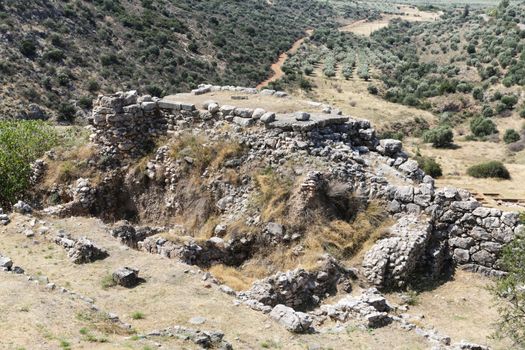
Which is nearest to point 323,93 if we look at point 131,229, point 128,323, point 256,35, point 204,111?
point 256,35

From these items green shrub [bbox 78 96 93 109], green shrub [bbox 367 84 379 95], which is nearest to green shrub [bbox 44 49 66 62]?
green shrub [bbox 78 96 93 109]

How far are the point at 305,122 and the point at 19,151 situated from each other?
921 cm

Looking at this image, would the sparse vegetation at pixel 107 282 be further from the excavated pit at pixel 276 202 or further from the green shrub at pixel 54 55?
the green shrub at pixel 54 55

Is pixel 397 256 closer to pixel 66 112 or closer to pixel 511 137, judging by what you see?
pixel 511 137

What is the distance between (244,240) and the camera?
15242 mm

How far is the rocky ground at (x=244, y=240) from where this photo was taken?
10.9 metres

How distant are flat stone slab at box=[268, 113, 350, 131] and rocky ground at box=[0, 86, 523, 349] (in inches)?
2.0

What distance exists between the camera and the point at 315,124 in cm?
1638

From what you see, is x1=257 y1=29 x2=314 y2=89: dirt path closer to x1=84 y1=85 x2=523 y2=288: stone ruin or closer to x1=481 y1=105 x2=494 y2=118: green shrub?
x1=481 y1=105 x2=494 y2=118: green shrub

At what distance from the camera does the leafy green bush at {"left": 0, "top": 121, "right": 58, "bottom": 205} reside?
1728 cm

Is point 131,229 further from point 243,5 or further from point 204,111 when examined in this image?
point 243,5

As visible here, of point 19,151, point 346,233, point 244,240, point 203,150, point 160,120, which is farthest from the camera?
point 160,120

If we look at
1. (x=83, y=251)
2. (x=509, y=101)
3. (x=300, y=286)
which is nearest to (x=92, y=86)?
(x=83, y=251)

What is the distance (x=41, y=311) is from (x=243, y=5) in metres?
84.1
